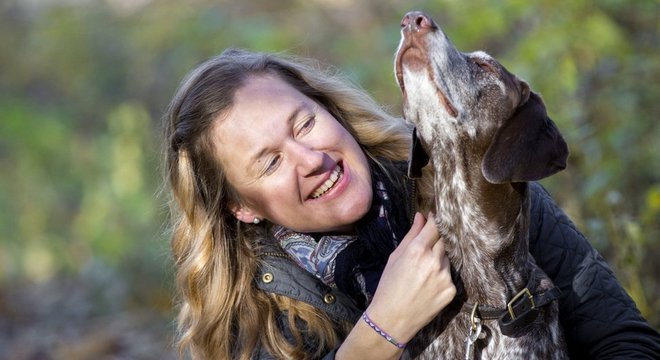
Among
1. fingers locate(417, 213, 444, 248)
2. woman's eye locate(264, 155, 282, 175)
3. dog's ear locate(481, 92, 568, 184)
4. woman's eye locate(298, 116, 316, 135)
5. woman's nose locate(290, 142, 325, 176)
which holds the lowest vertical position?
fingers locate(417, 213, 444, 248)

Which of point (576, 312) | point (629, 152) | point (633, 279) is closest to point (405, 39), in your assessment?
point (576, 312)

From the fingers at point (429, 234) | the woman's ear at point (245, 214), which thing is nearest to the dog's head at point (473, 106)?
the fingers at point (429, 234)

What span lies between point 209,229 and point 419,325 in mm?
1072

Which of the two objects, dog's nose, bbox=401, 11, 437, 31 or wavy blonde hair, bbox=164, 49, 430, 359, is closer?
dog's nose, bbox=401, 11, 437, 31

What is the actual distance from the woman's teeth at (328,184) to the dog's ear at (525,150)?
666mm

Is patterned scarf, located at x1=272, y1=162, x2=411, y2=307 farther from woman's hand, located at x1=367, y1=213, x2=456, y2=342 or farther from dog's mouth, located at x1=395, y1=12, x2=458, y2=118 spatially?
dog's mouth, located at x1=395, y1=12, x2=458, y2=118

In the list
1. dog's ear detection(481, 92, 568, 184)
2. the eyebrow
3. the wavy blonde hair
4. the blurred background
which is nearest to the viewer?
dog's ear detection(481, 92, 568, 184)

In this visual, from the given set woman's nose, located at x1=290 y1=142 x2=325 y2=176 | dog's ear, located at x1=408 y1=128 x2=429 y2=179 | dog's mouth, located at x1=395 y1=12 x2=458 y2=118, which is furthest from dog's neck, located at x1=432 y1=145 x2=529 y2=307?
woman's nose, located at x1=290 y1=142 x2=325 y2=176

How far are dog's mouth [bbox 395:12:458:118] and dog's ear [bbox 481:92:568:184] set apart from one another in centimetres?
21

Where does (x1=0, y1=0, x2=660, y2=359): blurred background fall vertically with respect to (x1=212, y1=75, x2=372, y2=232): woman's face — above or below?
below

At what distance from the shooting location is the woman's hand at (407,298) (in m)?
3.08

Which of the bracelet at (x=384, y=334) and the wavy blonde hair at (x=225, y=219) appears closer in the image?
the bracelet at (x=384, y=334)

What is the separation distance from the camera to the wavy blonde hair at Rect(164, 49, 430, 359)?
365 cm

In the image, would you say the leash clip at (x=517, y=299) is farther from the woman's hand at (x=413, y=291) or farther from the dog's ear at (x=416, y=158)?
the dog's ear at (x=416, y=158)
